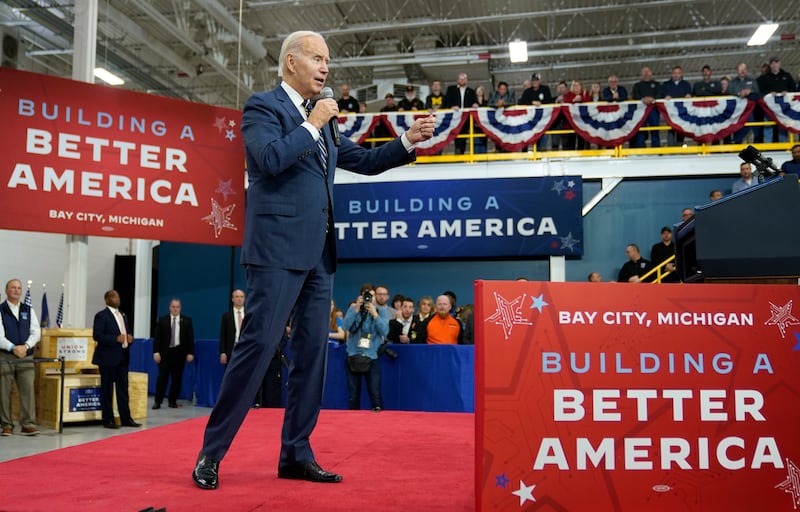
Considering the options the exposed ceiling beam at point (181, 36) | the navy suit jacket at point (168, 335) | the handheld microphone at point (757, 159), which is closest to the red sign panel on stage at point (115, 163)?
the navy suit jacket at point (168, 335)

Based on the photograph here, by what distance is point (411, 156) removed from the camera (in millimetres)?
3014

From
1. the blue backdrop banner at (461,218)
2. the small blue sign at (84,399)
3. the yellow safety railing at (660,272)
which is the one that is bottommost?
the small blue sign at (84,399)

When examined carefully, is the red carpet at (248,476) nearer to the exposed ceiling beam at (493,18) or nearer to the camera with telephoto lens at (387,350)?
the camera with telephoto lens at (387,350)

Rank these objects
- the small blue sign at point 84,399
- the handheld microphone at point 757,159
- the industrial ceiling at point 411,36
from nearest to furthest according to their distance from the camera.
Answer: the handheld microphone at point 757,159 → the small blue sign at point 84,399 → the industrial ceiling at point 411,36

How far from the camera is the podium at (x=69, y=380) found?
761cm

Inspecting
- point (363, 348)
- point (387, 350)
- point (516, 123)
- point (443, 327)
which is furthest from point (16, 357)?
point (516, 123)

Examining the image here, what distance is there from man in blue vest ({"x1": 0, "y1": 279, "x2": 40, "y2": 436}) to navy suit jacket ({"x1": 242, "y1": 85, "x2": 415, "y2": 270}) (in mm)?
5240

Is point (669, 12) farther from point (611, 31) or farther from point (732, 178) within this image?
point (732, 178)

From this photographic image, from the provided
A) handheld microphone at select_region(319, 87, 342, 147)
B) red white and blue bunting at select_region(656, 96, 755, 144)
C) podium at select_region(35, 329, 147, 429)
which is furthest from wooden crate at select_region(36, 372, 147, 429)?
red white and blue bunting at select_region(656, 96, 755, 144)

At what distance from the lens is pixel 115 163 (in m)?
7.95

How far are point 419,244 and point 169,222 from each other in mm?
4840

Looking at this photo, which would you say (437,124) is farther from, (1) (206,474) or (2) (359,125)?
(1) (206,474)

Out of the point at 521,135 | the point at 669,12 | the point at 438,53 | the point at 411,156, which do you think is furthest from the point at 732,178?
the point at 411,156

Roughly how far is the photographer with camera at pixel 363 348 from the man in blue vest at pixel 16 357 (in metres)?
3.31
